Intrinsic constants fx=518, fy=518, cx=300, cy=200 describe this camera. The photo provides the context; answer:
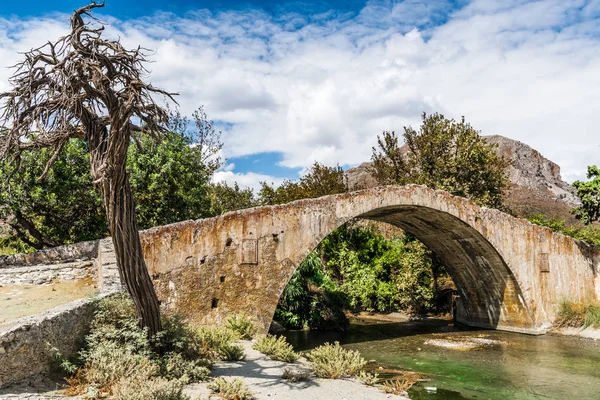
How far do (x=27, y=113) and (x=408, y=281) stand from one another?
63.5ft

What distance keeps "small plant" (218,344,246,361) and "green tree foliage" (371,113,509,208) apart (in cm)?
1697

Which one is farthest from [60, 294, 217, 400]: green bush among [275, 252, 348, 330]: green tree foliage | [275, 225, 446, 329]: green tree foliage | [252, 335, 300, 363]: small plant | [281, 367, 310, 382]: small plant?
[275, 225, 446, 329]: green tree foliage

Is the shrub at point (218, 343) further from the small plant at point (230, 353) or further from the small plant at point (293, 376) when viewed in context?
the small plant at point (293, 376)

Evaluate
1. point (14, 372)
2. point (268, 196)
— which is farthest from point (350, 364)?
point (268, 196)

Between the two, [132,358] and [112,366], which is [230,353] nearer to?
[132,358]

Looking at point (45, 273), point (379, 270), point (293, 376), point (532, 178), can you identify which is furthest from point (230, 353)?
point (532, 178)

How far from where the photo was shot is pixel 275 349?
10.5m

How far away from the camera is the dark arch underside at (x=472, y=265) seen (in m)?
18.3

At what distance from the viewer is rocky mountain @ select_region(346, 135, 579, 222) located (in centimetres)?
5436

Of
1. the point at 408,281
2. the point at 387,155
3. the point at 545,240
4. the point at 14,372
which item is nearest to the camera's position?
the point at 14,372

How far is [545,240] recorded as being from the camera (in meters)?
19.9

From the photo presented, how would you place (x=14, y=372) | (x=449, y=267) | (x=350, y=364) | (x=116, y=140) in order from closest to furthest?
(x=14, y=372), (x=116, y=140), (x=350, y=364), (x=449, y=267)

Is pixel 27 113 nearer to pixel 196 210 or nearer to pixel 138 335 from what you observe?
pixel 138 335

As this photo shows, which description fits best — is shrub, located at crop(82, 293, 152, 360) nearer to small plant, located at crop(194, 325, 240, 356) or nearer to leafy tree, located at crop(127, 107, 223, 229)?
small plant, located at crop(194, 325, 240, 356)
